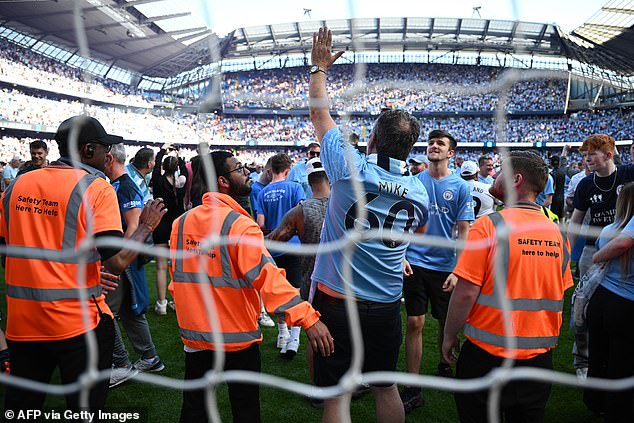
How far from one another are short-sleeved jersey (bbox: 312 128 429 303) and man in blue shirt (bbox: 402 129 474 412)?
1.11m

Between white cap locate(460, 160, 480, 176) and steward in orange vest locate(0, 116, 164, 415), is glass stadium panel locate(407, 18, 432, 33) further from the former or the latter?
steward in orange vest locate(0, 116, 164, 415)

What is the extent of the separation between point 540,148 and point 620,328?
34.5 m

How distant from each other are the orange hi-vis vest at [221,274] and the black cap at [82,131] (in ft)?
2.00

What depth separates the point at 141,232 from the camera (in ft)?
7.30

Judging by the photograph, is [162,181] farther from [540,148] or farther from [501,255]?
[540,148]

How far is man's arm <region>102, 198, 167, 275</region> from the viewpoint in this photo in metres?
2.22

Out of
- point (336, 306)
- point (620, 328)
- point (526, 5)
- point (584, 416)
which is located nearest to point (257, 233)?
point (336, 306)

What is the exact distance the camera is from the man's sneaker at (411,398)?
3.36m

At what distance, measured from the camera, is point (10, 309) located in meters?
2.23

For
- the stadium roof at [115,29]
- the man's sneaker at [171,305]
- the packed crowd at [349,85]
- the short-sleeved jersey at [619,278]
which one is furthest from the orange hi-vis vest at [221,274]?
the packed crowd at [349,85]

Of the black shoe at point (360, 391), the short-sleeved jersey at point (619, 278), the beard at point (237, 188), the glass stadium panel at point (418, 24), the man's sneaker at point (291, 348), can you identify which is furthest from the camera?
the glass stadium panel at point (418, 24)

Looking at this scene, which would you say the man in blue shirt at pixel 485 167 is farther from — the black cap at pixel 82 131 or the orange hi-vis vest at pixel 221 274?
the black cap at pixel 82 131

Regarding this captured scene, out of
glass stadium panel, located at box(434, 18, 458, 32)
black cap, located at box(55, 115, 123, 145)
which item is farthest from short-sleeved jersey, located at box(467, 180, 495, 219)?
glass stadium panel, located at box(434, 18, 458, 32)

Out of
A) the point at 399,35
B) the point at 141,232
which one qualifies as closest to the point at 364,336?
the point at 141,232
